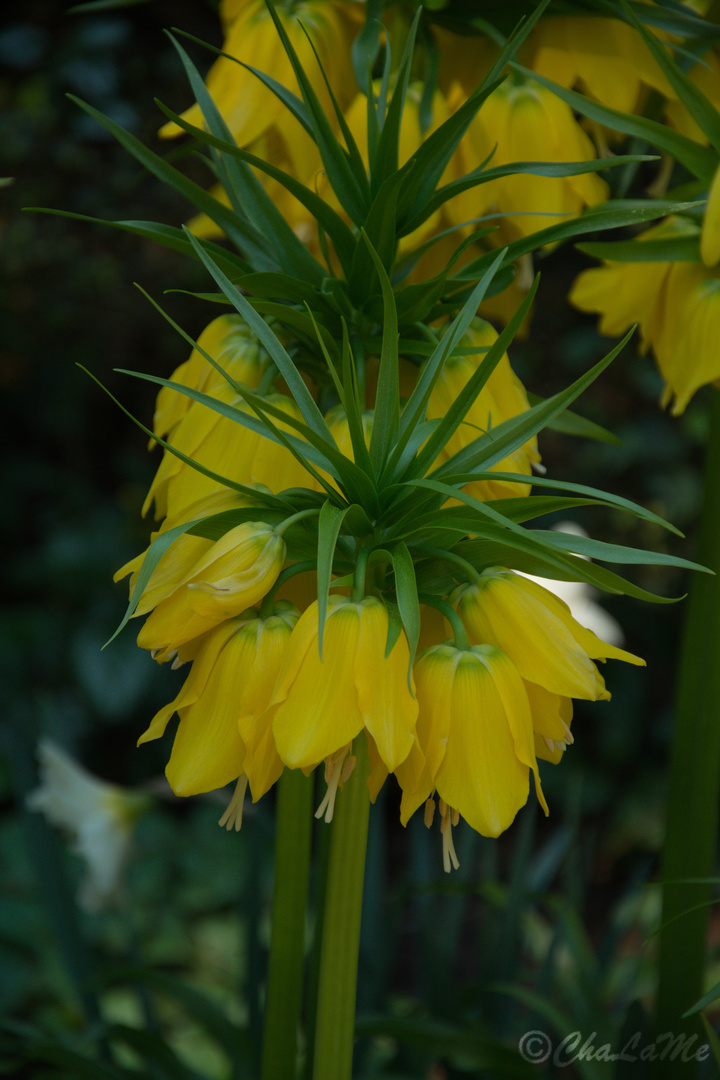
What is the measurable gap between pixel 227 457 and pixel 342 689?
0.51ft

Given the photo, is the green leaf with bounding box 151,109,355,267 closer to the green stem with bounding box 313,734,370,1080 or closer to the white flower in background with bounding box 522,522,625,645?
the green stem with bounding box 313,734,370,1080

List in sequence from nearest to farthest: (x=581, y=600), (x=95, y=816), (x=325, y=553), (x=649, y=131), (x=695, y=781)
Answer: (x=325, y=553) → (x=649, y=131) → (x=695, y=781) → (x=95, y=816) → (x=581, y=600)

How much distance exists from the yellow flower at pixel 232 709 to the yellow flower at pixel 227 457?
0.08 metres

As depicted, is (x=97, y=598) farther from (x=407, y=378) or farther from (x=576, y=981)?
(x=407, y=378)

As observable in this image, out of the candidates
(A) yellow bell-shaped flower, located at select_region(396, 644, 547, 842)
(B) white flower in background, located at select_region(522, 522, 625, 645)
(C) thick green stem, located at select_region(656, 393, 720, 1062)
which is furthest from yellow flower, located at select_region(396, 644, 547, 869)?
(B) white flower in background, located at select_region(522, 522, 625, 645)

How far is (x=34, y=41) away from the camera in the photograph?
167cm

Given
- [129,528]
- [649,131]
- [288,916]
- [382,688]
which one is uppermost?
[649,131]

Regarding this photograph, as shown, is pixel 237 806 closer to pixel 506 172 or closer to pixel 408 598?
pixel 408 598

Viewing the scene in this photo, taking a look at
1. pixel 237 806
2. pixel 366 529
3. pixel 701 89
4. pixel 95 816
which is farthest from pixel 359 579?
pixel 95 816

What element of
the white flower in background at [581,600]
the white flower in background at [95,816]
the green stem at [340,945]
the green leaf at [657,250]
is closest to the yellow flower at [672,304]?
the green leaf at [657,250]

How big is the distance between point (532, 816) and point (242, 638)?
639 millimetres

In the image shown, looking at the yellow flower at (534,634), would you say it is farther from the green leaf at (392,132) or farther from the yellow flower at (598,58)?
the yellow flower at (598,58)

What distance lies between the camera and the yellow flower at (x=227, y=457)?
1.51 ft

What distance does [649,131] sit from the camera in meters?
0.55
